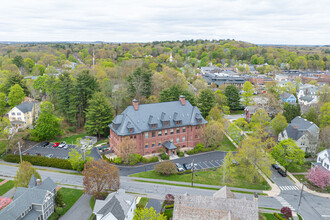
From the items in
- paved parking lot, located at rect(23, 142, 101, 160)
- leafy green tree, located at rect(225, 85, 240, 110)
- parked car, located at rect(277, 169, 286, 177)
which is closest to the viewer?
parked car, located at rect(277, 169, 286, 177)

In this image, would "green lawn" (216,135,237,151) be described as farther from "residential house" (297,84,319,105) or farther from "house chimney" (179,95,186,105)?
"residential house" (297,84,319,105)

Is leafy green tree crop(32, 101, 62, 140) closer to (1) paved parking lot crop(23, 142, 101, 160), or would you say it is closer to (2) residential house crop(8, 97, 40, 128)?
(1) paved parking lot crop(23, 142, 101, 160)

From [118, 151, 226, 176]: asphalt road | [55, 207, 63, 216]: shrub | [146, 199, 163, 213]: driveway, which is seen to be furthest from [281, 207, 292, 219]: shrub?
[55, 207, 63, 216]: shrub

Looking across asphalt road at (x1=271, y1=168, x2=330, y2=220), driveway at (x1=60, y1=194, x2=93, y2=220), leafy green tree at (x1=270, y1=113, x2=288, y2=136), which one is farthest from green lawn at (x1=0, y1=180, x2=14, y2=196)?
leafy green tree at (x1=270, y1=113, x2=288, y2=136)

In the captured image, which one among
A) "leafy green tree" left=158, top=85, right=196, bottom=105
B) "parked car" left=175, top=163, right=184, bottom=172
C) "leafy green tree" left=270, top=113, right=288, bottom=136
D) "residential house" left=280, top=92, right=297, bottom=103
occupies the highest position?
"leafy green tree" left=158, top=85, right=196, bottom=105

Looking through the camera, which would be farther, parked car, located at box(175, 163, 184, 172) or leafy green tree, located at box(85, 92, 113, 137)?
leafy green tree, located at box(85, 92, 113, 137)

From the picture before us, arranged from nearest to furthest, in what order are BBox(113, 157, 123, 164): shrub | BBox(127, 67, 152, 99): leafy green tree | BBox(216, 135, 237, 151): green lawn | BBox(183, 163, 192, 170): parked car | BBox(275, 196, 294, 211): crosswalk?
BBox(275, 196, 294, 211): crosswalk → BBox(183, 163, 192, 170): parked car → BBox(113, 157, 123, 164): shrub → BBox(216, 135, 237, 151): green lawn → BBox(127, 67, 152, 99): leafy green tree

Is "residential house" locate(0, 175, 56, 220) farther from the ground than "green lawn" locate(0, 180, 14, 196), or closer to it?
farther from the ground
